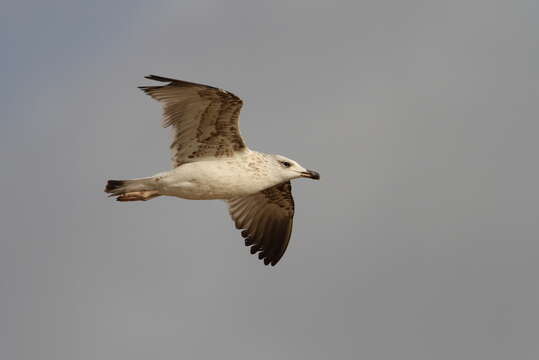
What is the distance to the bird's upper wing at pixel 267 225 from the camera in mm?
19453

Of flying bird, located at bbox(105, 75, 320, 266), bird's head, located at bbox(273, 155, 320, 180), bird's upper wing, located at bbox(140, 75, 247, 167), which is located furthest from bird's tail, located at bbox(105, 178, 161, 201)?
bird's head, located at bbox(273, 155, 320, 180)

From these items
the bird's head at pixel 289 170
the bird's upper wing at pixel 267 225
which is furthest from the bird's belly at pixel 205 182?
the bird's upper wing at pixel 267 225

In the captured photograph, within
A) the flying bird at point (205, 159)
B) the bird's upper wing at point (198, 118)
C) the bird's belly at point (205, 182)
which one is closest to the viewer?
the bird's upper wing at point (198, 118)

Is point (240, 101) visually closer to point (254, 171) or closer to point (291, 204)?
point (254, 171)

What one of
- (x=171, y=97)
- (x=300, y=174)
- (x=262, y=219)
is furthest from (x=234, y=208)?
(x=171, y=97)

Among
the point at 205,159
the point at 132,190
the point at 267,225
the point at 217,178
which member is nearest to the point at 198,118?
the point at 205,159

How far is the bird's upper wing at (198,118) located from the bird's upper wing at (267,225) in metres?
2.56

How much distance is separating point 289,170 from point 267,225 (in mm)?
2356

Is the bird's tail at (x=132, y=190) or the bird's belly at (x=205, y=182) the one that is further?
the bird's tail at (x=132, y=190)

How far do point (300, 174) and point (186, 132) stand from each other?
1838 mm

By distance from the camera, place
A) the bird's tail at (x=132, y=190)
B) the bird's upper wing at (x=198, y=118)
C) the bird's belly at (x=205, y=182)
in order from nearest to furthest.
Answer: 1. the bird's upper wing at (x=198, y=118)
2. the bird's belly at (x=205, y=182)
3. the bird's tail at (x=132, y=190)

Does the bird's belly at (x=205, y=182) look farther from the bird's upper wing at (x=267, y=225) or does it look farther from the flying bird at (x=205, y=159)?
the bird's upper wing at (x=267, y=225)

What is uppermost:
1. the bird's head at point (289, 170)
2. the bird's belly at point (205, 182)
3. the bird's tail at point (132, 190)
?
the bird's head at point (289, 170)

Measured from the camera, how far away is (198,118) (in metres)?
16.7
